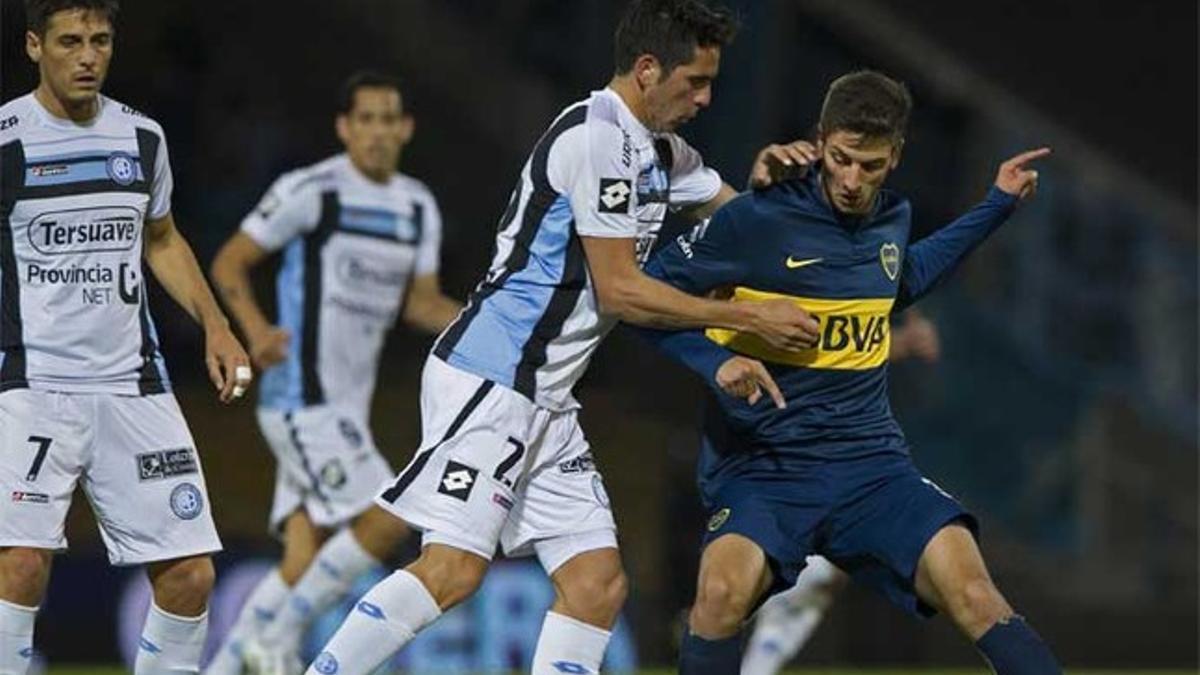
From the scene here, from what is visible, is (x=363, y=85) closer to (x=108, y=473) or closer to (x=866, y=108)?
(x=108, y=473)

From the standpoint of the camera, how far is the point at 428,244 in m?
9.49

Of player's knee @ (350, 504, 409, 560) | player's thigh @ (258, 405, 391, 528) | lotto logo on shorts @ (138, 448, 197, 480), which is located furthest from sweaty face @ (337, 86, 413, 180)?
lotto logo on shorts @ (138, 448, 197, 480)

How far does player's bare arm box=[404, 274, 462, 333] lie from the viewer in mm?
9352

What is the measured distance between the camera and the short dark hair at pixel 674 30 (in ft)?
20.7

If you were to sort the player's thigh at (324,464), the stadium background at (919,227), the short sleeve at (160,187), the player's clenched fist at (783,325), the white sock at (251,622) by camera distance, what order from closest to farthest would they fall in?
1. the player's clenched fist at (783,325)
2. the short sleeve at (160,187)
3. the white sock at (251,622)
4. the player's thigh at (324,464)
5. the stadium background at (919,227)

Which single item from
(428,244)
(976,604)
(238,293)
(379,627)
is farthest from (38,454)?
(428,244)

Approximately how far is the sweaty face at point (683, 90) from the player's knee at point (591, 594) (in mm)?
1085

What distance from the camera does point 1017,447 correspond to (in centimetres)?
1384

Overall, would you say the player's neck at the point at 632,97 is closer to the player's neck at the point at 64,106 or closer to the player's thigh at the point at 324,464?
the player's neck at the point at 64,106

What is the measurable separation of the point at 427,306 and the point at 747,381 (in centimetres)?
334

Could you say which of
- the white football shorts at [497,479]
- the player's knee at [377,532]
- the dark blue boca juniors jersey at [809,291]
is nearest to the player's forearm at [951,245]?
Answer: the dark blue boca juniors jersey at [809,291]

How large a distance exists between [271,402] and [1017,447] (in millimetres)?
5437

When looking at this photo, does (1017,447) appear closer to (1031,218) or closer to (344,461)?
(1031,218)

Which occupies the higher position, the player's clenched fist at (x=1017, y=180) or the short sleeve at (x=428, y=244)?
the player's clenched fist at (x=1017, y=180)
